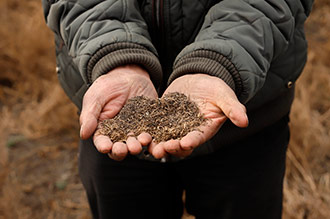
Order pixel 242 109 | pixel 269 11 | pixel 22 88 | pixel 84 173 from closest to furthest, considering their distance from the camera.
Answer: pixel 242 109 < pixel 269 11 < pixel 84 173 < pixel 22 88

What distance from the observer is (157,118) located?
1315 millimetres

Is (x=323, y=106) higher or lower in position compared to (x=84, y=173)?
lower

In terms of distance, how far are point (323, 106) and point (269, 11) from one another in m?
2.04

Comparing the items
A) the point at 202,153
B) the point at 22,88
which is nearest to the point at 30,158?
the point at 22,88

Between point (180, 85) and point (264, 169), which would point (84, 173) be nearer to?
point (180, 85)

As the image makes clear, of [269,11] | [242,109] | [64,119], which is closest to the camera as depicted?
[242,109]

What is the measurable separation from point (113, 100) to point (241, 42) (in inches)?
18.0

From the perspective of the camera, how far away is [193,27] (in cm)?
125

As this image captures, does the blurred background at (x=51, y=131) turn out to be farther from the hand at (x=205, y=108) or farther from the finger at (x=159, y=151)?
the finger at (x=159, y=151)

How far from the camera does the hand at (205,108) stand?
106cm

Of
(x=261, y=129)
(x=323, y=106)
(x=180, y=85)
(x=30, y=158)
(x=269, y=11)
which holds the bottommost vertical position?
(x=30, y=158)

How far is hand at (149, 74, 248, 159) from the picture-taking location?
1.06 meters

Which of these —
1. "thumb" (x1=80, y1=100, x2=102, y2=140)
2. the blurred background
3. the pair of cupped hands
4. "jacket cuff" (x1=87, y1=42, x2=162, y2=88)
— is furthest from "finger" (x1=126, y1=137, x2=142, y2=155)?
the blurred background

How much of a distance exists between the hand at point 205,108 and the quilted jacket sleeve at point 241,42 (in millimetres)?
38
